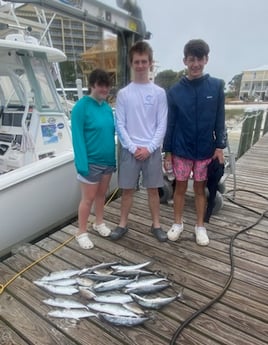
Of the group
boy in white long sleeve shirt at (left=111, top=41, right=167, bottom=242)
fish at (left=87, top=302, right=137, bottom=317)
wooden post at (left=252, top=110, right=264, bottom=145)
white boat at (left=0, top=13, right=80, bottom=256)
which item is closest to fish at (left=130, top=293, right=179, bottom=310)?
fish at (left=87, top=302, right=137, bottom=317)

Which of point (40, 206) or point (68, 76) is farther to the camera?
point (68, 76)

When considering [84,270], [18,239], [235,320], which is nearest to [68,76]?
[18,239]

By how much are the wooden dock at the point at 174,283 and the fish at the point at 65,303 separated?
4cm

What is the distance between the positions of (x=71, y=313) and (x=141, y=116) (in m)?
1.58

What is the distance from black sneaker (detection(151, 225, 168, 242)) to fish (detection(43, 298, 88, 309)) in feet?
3.43

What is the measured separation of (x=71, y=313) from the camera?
193 centimetres

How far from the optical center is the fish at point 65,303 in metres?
1.98

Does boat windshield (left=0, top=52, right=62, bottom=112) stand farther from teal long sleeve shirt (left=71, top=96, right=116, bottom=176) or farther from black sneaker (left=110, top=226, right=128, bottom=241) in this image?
black sneaker (left=110, top=226, right=128, bottom=241)

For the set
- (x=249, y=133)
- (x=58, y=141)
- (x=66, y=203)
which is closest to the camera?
(x=66, y=203)

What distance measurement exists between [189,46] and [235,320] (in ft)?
6.56

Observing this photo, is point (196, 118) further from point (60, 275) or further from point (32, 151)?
point (32, 151)

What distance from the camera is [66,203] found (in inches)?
141

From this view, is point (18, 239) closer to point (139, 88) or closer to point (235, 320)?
point (139, 88)

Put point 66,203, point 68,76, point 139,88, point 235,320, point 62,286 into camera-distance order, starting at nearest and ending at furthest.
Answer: point 235,320, point 62,286, point 139,88, point 66,203, point 68,76
